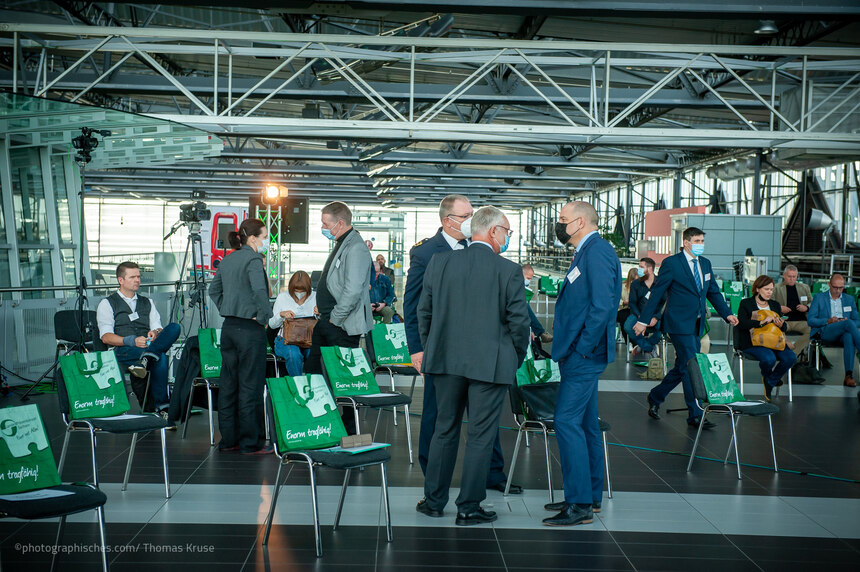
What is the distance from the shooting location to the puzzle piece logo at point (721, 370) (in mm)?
5750

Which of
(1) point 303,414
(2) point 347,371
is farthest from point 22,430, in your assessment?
(2) point 347,371

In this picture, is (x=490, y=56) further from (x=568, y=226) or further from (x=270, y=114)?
(x=270, y=114)

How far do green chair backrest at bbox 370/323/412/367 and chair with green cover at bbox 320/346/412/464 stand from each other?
111 centimetres

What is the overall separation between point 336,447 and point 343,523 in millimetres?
425

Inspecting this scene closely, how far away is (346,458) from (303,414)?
0.40 meters

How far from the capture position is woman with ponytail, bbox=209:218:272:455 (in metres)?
5.67

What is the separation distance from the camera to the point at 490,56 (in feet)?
34.8

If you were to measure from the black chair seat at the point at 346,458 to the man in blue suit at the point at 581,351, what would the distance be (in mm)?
956

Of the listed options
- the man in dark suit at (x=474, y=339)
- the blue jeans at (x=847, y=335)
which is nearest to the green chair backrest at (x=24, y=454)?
the man in dark suit at (x=474, y=339)

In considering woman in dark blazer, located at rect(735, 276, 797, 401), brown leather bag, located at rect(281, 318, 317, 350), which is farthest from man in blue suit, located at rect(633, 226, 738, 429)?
brown leather bag, located at rect(281, 318, 317, 350)

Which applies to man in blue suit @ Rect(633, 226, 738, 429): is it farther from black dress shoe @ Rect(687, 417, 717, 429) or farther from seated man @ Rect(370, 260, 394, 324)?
seated man @ Rect(370, 260, 394, 324)

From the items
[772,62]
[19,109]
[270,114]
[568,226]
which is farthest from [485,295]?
[270,114]

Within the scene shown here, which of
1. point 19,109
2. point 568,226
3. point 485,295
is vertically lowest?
point 485,295

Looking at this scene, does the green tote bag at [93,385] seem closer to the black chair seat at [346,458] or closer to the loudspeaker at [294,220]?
the black chair seat at [346,458]
